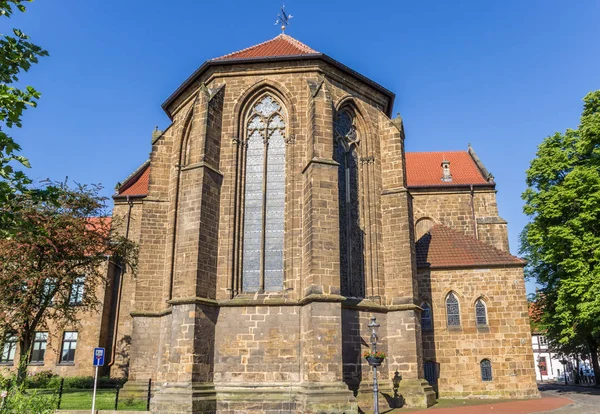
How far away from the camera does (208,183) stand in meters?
15.4

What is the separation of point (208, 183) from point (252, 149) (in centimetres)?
225

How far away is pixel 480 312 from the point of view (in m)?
20.7

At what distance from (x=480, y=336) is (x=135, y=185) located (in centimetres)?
2064

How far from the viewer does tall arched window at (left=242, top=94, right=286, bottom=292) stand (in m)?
15.5

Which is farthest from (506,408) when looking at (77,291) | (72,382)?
(72,382)

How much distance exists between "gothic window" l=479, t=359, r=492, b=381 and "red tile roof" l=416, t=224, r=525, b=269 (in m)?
3.95

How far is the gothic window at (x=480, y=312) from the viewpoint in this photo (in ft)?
67.5

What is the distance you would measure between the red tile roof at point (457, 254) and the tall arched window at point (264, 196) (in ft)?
26.9

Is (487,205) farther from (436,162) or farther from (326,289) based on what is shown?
(326,289)

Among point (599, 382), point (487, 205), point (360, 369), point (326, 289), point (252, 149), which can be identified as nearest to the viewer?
Result: point (326, 289)

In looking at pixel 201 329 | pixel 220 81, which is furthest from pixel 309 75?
pixel 201 329

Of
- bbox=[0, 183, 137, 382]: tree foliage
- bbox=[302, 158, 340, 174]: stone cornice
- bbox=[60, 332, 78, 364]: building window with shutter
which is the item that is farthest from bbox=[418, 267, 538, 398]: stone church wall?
bbox=[60, 332, 78, 364]: building window with shutter

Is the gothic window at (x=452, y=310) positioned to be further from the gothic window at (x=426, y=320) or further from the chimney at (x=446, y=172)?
the chimney at (x=446, y=172)

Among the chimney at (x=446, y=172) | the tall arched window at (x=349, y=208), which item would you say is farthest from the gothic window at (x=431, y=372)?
the chimney at (x=446, y=172)
